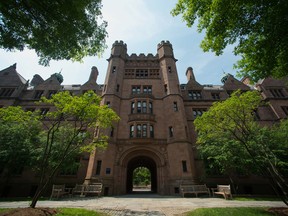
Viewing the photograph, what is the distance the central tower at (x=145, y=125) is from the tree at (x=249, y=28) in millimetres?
12651

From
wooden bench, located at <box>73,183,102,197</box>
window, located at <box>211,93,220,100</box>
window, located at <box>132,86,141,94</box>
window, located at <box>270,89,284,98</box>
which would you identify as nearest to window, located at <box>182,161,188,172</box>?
wooden bench, located at <box>73,183,102,197</box>

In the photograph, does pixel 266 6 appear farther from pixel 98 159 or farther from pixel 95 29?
pixel 98 159

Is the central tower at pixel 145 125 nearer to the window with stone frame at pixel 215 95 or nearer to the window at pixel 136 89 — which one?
the window at pixel 136 89

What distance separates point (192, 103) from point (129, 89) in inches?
430

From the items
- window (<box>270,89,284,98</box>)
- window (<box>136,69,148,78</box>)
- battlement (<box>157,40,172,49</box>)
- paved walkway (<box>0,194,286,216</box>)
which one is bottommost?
paved walkway (<box>0,194,286,216</box>)

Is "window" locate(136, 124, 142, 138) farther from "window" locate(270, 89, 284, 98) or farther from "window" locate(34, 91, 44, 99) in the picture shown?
"window" locate(270, 89, 284, 98)

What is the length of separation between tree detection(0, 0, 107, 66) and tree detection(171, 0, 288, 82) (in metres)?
5.12

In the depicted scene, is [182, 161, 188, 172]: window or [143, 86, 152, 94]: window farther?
[143, 86, 152, 94]: window

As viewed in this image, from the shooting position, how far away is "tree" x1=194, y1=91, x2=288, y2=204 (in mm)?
11219

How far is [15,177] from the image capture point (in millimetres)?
20062

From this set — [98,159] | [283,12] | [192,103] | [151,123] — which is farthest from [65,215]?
[192,103]

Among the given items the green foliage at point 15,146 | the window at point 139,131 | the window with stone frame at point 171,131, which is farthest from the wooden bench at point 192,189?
the green foliage at point 15,146

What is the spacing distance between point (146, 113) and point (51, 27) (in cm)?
1505

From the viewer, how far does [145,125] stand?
2138 cm
